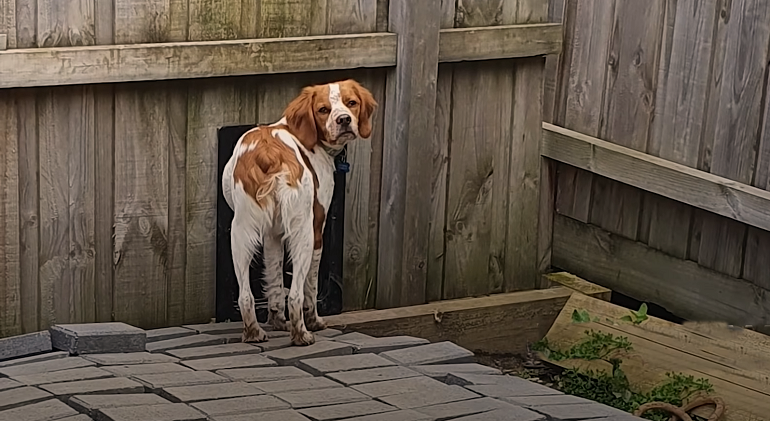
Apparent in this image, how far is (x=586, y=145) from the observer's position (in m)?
7.21

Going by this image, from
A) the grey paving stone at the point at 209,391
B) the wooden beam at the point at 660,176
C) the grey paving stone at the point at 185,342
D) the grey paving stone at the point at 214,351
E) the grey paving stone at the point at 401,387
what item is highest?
the wooden beam at the point at 660,176

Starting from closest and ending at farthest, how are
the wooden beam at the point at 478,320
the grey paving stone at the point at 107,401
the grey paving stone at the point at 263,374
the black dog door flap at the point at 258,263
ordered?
1. the grey paving stone at the point at 107,401
2. the grey paving stone at the point at 263,374
3. the black dog door flap at the point at 258,263
4. the wooden beam at the point at 478,320

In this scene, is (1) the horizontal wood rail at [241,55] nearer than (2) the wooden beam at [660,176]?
Yes

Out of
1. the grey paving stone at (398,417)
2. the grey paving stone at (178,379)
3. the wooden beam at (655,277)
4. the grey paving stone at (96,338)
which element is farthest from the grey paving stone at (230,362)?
the wooden beam at (655,277)

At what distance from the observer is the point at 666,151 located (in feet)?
22.6

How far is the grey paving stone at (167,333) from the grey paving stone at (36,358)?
486 mm

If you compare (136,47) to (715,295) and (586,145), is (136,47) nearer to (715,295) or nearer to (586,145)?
(586,145)

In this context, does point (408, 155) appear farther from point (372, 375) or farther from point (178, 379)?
point (178, 379)

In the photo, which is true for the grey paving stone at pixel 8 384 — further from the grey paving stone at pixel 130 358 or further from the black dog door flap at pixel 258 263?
the black dog door flap at pixel 258 263

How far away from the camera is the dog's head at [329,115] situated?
564 centimetres

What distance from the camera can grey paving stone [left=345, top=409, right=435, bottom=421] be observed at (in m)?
4.69

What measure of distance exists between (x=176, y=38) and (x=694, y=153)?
8.65 ft

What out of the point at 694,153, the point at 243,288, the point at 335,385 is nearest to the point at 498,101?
the point at 694,153

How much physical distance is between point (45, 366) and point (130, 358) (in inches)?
13.6
